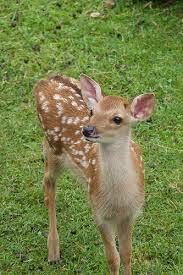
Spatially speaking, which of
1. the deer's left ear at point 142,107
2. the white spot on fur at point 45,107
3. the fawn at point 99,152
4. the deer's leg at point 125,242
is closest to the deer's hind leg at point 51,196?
the fawn at point 99,152

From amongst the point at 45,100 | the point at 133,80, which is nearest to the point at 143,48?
the point at 133,80

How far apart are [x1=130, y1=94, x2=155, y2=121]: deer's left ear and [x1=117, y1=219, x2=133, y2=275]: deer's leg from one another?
742 mm

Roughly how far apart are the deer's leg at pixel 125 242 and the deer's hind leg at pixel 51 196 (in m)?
0.64

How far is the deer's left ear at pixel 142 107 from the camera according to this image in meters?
4.38

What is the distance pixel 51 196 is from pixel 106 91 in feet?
6.41

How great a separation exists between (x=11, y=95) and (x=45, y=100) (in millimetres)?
2012

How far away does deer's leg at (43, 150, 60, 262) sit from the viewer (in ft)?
17.6

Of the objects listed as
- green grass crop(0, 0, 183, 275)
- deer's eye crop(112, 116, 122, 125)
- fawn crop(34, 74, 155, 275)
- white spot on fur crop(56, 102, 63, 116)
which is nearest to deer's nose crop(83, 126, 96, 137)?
fawn crop(34, 74, 155, 275)

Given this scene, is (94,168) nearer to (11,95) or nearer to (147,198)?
(147,198)

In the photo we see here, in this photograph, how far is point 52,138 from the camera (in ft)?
17.0

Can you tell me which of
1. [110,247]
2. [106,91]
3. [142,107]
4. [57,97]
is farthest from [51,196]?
[106,91]

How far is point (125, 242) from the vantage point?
4.85 metres

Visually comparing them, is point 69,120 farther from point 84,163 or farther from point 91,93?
point 91,93

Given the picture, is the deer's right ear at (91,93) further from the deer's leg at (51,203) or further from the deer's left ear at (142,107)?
the deer's leg at (51,203)
